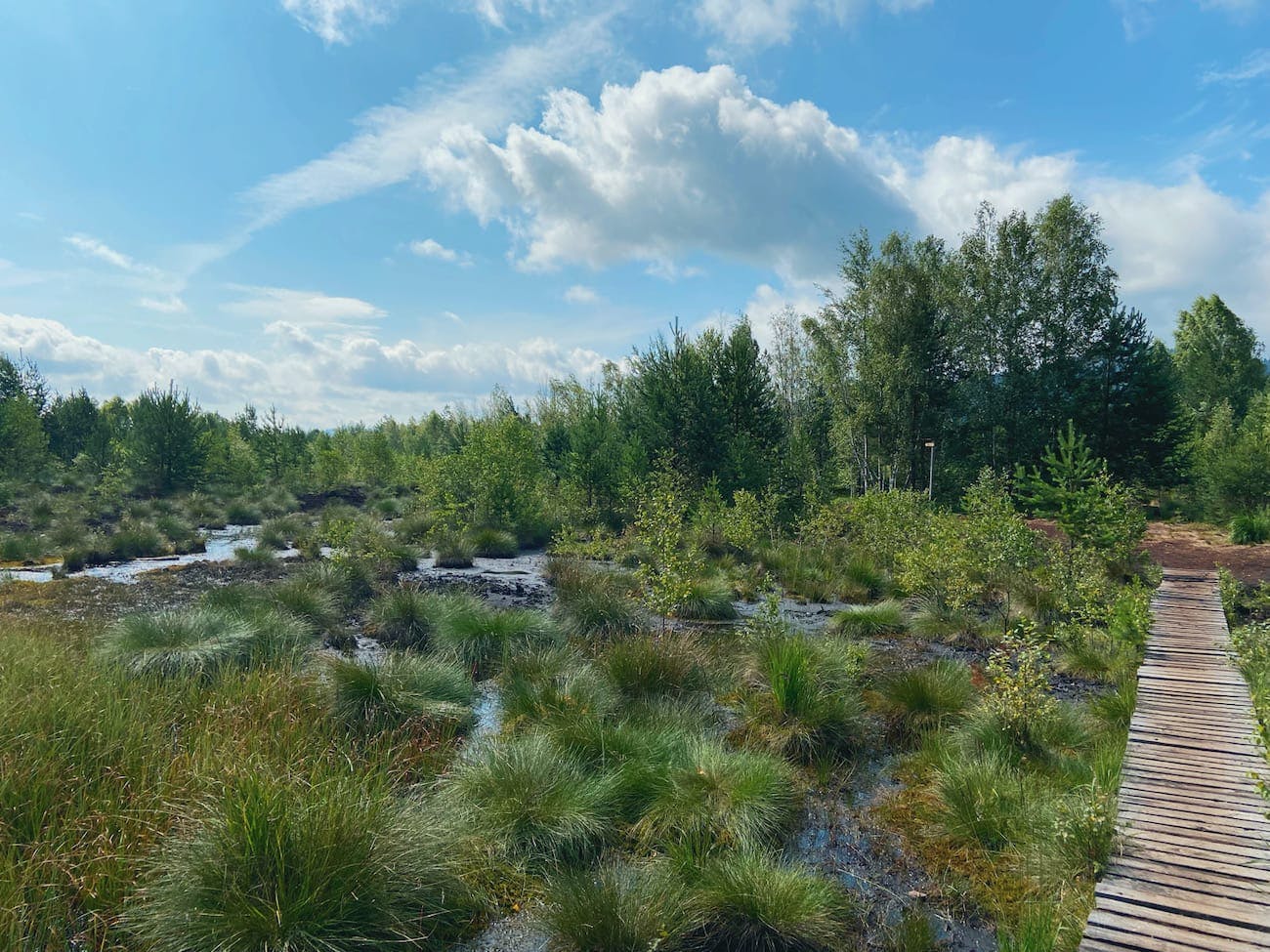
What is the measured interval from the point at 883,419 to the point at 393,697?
28.3 metres

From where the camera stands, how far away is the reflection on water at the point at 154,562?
1626 centimetres

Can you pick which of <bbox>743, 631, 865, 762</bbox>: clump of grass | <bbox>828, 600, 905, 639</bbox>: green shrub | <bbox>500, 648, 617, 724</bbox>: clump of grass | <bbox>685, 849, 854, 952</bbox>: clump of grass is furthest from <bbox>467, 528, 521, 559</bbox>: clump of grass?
<bbox>685, 849, 854, 952</bbox>: clump of grass

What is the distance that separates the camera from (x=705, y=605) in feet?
41.5

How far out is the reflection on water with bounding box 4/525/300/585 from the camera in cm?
1626

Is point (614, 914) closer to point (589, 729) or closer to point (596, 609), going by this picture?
point (589, 729)

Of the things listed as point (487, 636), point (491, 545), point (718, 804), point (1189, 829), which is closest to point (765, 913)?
point (718, 804)

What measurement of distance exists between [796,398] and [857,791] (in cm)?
3668

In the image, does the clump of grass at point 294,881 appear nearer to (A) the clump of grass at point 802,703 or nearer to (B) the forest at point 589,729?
(B) the forest at point 589,729

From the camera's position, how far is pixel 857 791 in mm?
6145

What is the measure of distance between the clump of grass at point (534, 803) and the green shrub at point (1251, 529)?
73.6 ft

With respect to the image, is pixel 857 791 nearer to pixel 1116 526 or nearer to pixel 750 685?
pixel 750 685

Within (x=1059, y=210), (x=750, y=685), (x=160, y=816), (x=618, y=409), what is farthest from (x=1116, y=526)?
(x=1059, y=210)

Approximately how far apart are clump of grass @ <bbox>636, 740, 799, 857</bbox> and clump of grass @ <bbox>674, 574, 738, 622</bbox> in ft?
21.5

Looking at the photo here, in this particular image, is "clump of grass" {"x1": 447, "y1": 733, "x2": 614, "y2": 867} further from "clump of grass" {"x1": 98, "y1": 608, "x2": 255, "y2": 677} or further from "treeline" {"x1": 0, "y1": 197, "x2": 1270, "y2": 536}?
"treeline" {"x1": 0, "y1": 197, "x2": 1270, "y2": 536}
